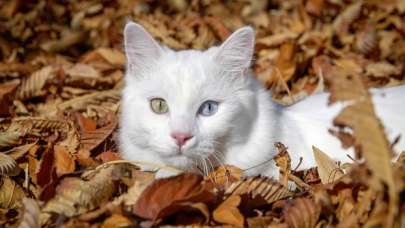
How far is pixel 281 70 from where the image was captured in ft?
12.2

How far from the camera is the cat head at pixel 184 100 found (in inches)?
75.7

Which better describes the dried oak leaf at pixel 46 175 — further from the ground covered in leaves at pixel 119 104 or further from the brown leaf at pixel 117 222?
the brown leaf at pixel 117 222

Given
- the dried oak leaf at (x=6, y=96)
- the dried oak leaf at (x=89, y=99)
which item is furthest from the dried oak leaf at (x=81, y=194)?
the dried oak leaf at (x=6, y=96)

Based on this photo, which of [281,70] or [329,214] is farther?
[281,70]

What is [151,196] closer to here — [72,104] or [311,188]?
[311,188]

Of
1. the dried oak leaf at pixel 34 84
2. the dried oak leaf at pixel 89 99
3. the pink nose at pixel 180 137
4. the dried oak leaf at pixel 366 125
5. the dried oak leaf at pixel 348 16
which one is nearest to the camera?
the dried oak leaf at pixel 366 125

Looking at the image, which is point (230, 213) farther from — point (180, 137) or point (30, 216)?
point (30, 216)

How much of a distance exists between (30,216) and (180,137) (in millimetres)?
862

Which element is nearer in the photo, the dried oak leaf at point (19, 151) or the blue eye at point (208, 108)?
the blue eye at point (208, 108)

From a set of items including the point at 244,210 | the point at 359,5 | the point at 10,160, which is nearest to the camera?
the point at 244,210

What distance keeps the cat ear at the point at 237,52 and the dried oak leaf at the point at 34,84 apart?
7.34 ft

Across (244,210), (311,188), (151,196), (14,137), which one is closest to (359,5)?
(311,188)

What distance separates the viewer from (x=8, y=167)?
1981mm

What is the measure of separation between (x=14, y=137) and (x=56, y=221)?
125cm
